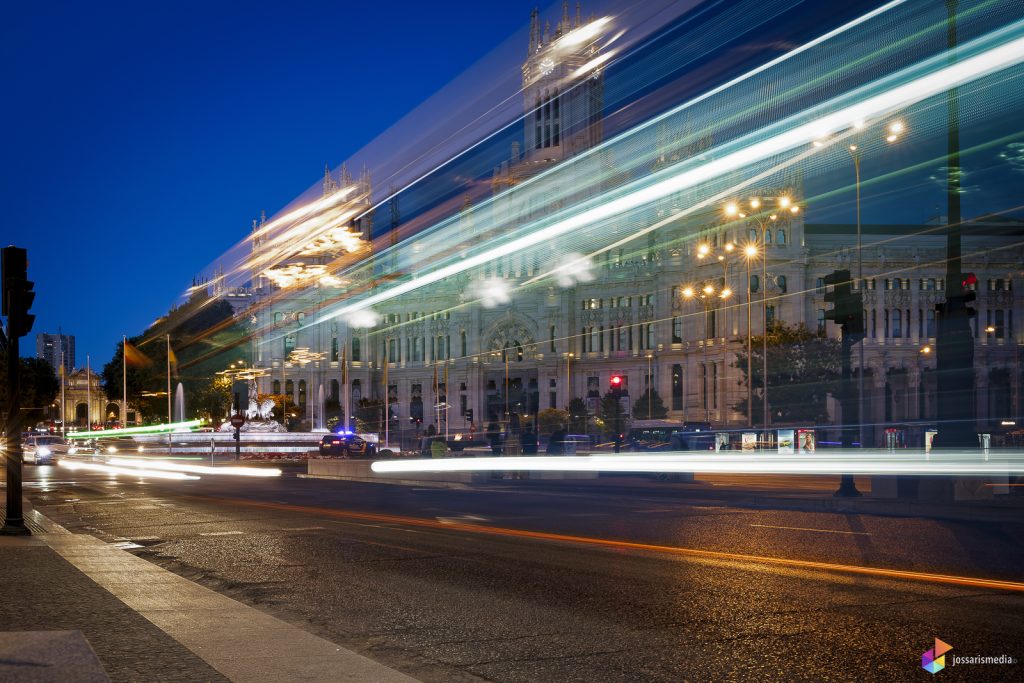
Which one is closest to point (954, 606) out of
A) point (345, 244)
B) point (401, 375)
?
point (345, 244)

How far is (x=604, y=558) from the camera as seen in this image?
1191 cm

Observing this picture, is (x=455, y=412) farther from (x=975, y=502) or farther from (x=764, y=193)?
(x=975, y=502)

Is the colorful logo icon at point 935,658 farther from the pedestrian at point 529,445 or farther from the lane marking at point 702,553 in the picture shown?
the pedestrian at point 529,445

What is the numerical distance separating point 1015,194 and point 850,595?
215 ft

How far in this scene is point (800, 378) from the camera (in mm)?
69312

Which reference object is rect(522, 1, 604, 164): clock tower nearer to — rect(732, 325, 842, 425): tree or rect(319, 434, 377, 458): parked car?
rect(732, 325, 842, 425): tree

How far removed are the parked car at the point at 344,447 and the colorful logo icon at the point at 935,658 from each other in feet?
172

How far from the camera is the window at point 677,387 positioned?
9656cm

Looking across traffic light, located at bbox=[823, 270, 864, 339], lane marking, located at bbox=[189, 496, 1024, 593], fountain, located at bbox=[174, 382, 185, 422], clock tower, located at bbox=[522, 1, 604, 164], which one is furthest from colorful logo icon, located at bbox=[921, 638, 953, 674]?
clock tower, located at bbox=[522, 1, 604, 164]

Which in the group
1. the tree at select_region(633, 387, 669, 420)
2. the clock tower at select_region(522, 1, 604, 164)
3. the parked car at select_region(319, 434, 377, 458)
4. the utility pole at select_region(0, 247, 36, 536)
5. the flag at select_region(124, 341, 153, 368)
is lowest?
the parked car at select_region(319, 434, 377, 458)

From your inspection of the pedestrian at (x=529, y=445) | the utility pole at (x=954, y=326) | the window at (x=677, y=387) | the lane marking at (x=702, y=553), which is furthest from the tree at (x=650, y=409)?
the lane marking at (x=702, y=553)

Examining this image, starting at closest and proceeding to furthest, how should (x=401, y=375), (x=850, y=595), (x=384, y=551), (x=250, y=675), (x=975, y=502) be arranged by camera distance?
(x=250, y=675) → (x=850, y=595) → (x=384, y=551) → (x=975, y=502) → (x=401, y=375)

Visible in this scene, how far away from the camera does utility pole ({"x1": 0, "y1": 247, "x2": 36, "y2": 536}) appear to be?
14.2 metres

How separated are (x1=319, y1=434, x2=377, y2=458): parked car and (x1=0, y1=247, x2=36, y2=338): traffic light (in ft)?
145
